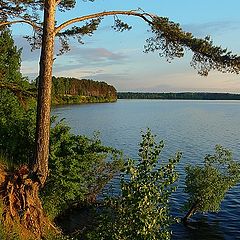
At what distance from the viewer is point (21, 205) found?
11883mm

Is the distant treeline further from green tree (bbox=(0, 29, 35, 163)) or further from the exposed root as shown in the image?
the exposed root

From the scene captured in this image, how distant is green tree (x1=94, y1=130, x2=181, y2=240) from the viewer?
257 inches

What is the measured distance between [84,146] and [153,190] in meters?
10.5

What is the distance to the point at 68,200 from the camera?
16969 mm

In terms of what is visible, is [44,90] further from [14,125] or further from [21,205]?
[14,125]

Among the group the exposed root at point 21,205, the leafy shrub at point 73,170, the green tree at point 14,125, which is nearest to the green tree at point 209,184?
the leafy shrub at point 73,170

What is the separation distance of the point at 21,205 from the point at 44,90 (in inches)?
138

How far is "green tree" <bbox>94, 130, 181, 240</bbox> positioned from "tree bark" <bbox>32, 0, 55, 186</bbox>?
520 cm

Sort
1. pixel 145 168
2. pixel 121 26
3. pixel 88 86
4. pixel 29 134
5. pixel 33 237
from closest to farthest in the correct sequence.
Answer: pixel 145 168
pixel 33 237
pixel 121 26
pixel 29 134
pixel 88 86

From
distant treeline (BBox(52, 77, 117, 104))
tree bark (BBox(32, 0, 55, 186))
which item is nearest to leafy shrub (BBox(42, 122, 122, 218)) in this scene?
tree bark (BBox(32, 0, 55, 186))

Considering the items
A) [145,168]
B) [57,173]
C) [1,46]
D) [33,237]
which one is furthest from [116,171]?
[145,168]

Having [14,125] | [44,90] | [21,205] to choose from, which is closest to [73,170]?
[14,125]

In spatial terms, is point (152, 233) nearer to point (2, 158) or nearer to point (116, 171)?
point (2, 158)

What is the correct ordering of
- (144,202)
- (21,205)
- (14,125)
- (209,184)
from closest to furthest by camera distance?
(144,202) < (21,205) < (14,125) < (209,184)
